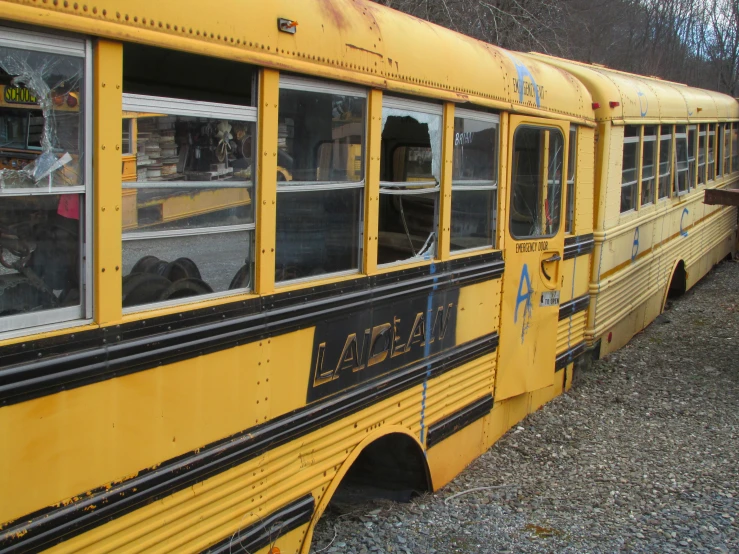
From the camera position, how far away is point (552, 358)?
526 centimetres

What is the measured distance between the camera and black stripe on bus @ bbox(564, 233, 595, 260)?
18.0 feet

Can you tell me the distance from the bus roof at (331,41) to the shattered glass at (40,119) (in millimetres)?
114

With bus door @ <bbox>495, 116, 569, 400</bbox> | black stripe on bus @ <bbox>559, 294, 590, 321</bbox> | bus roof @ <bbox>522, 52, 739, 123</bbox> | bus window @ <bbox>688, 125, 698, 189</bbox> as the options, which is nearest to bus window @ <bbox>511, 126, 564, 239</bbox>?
bus door @ <bbox>495, 116, 569, 400</bbox>

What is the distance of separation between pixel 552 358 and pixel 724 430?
52.8 inches

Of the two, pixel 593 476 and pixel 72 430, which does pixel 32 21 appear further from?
pixel 593 476

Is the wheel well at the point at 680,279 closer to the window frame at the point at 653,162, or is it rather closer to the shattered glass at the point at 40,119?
the window frame at the point at 653,162

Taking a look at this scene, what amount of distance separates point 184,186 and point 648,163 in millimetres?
5715

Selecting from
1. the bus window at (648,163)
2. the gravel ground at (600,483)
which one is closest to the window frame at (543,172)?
the gravel ground at (600,483)

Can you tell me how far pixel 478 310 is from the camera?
14.1 ft

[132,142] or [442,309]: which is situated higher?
[132,142]

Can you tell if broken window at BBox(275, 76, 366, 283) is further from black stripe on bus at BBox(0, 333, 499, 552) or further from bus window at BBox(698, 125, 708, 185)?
bus window at BBox(698, 125, 708, 185)

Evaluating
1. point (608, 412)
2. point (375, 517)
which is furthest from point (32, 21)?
point (608, 412)

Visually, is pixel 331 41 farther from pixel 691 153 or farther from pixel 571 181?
pixel 691 153

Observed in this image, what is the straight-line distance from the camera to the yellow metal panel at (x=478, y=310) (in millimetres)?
4121
